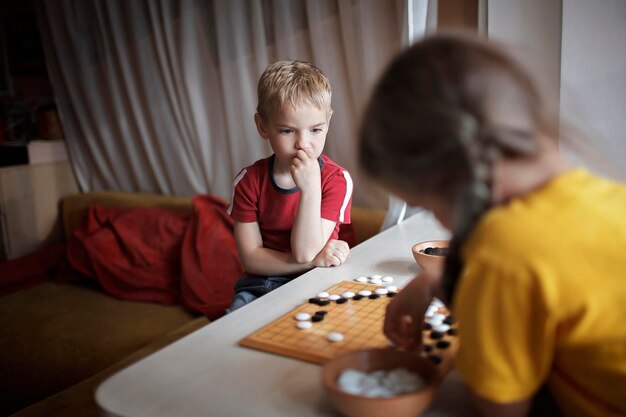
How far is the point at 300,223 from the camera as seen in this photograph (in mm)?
1384

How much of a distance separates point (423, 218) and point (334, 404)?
3.73 feet

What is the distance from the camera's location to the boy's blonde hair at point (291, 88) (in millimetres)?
1386

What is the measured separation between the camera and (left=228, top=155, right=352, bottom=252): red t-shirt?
151 cm

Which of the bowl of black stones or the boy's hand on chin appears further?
the boy's hand on chin

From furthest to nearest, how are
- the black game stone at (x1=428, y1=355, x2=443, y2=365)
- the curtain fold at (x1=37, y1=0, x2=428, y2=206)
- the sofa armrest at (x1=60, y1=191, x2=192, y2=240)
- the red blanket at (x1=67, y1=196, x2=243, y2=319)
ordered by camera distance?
the sofa armrest at (x1=60, y1=191, x2=192, y2=240) → the red blanket at (x1=67, y1=196, x2=243, y2=319) → the curtain fold at (x1=37, y1=0, x2=428, y2=206) → the black game stone at (x1=428, y1=355, x2=443, y2=365)

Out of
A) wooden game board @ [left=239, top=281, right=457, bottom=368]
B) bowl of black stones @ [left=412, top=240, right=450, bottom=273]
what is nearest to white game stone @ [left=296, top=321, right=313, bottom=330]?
wooden game board @ [left=239, top=281, right=457, bottom=368]

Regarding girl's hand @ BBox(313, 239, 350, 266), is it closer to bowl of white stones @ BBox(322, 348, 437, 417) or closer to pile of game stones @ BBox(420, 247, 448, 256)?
pile of game stones @ BBox(420, 247, 448, 256)

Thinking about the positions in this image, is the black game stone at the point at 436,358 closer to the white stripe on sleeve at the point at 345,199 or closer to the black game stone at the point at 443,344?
the black game stone at the point at 443,344

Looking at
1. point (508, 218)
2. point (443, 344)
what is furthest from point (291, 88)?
point (508, 218)

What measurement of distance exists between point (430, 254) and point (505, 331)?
0.69 m

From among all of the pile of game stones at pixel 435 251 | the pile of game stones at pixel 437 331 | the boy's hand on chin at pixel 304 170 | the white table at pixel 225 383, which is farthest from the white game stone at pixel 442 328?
the boy's hand on chin at pixel 304 170

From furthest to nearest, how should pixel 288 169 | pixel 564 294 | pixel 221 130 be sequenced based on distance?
pixel 221 130 → pixel 288 169 → pixel 564 294

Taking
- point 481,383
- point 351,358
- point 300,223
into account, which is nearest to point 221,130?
point 300,223

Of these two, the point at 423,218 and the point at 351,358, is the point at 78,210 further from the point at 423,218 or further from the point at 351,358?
the point at 351,358
